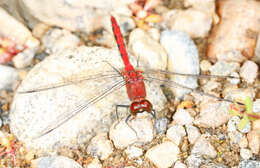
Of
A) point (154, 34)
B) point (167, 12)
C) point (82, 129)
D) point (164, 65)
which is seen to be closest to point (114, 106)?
point (82, 129)

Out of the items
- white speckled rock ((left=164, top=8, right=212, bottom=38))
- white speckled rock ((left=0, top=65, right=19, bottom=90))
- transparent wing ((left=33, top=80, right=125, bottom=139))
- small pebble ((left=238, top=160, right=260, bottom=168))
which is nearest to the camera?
small pebble ((left=238, top=160, right=260, bottom=168))

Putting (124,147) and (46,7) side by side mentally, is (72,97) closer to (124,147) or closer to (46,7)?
(124,147)

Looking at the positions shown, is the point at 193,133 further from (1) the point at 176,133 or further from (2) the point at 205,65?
(2) the point at 205,65

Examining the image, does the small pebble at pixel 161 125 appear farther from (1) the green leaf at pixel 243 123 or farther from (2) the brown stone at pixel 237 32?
(2) the brown stone at pixel 237 32

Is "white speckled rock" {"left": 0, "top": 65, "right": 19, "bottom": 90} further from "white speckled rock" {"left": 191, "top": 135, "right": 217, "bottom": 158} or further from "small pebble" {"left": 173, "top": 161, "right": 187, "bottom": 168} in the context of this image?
"white speckled rock" {"left": 191, "top": 135, "right": 217, "bottom": 158}

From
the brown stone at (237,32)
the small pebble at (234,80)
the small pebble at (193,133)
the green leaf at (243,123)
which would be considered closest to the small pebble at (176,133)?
the small pebble at (193,133)

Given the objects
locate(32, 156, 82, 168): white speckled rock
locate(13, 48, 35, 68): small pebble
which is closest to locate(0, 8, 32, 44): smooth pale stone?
locate(13, 48, 35, 68): small pebble
